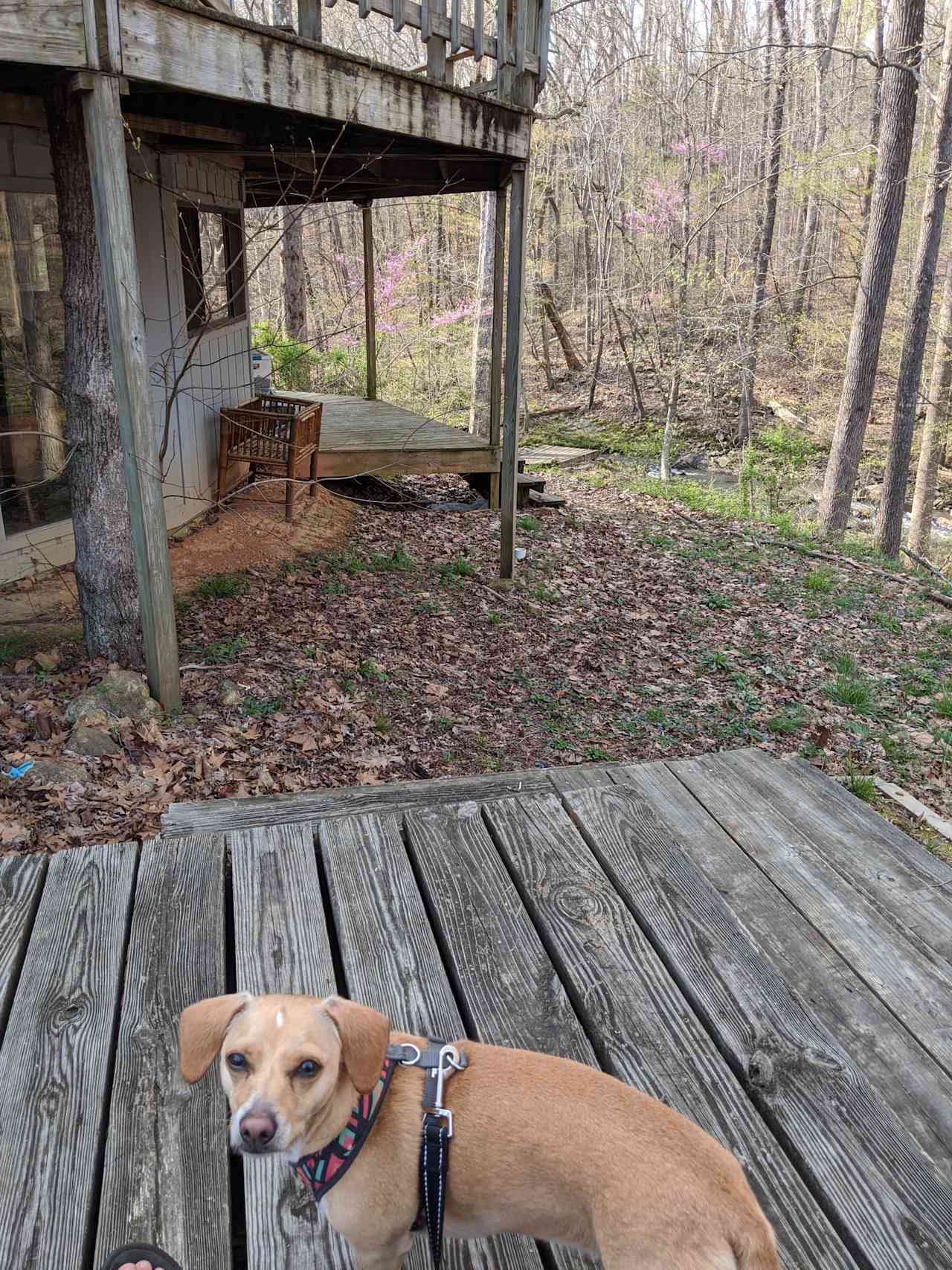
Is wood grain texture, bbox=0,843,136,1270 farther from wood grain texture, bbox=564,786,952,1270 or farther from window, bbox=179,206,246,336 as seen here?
window, bbox=179,206,246,336

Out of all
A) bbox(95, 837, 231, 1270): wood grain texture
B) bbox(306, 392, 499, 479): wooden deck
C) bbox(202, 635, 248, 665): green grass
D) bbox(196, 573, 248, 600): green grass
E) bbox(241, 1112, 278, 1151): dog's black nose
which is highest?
bbox(241, 1112, 278, 1151): dog's black nose

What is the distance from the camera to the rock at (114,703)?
196 inches

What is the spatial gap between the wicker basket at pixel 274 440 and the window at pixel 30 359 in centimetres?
148

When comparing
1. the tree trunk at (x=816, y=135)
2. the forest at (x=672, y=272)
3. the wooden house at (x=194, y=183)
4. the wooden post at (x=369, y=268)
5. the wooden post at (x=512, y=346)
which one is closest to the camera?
the wooden house at (x=194, y=183)

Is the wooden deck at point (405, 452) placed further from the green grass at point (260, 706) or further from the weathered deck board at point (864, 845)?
the weathered deck board at point (864, 845)

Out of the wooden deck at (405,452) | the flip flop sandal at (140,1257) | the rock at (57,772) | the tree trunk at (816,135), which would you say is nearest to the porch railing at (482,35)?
the wooden deck at (405,452)

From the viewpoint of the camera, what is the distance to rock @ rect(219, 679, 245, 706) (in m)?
5.57

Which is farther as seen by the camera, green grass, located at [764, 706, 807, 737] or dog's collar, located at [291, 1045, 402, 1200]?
green grass, located at [764, 706, 807, 737]

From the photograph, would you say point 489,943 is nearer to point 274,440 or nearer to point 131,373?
point 131,373

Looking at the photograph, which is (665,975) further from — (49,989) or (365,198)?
(365,198)

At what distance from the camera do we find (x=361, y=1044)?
150 centimetres

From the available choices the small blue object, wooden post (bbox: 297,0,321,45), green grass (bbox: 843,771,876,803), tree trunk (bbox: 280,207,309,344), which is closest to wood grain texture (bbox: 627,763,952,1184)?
green grass (bbox: 843,771,876,803)

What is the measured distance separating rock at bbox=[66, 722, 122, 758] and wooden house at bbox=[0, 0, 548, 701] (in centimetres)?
51

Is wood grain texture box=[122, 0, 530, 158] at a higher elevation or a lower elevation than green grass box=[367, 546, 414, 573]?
higher
